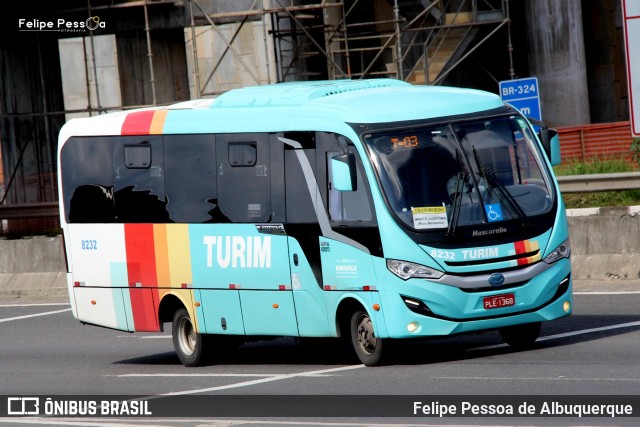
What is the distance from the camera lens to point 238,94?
1655cm

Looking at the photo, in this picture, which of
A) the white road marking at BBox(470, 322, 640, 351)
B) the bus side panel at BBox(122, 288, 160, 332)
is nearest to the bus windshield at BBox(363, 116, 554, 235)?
the white road marking at BBox(470, 322, 640, 351)

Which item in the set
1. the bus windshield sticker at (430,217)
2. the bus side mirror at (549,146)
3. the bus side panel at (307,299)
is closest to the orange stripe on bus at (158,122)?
the bus side panel at (307,299)

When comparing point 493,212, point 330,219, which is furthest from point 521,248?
point 330,219

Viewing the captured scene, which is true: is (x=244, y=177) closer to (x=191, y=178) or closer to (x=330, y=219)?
(x=191, y=178)

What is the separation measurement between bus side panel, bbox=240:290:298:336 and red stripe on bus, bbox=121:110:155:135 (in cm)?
264

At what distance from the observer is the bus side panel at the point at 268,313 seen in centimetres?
1534

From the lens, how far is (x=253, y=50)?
37062 millimetres

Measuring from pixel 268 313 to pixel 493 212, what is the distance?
9.45 ft

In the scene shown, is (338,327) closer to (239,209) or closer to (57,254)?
(239,209)

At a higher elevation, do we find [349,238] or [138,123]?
[138,123]

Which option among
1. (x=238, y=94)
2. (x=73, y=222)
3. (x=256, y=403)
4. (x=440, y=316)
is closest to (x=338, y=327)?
(x=440, y=316)

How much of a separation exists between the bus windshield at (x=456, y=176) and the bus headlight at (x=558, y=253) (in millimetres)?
406

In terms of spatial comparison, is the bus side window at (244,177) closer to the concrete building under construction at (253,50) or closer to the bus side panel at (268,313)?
the bus side panel at (268,313)

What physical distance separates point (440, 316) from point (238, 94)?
414 cm
